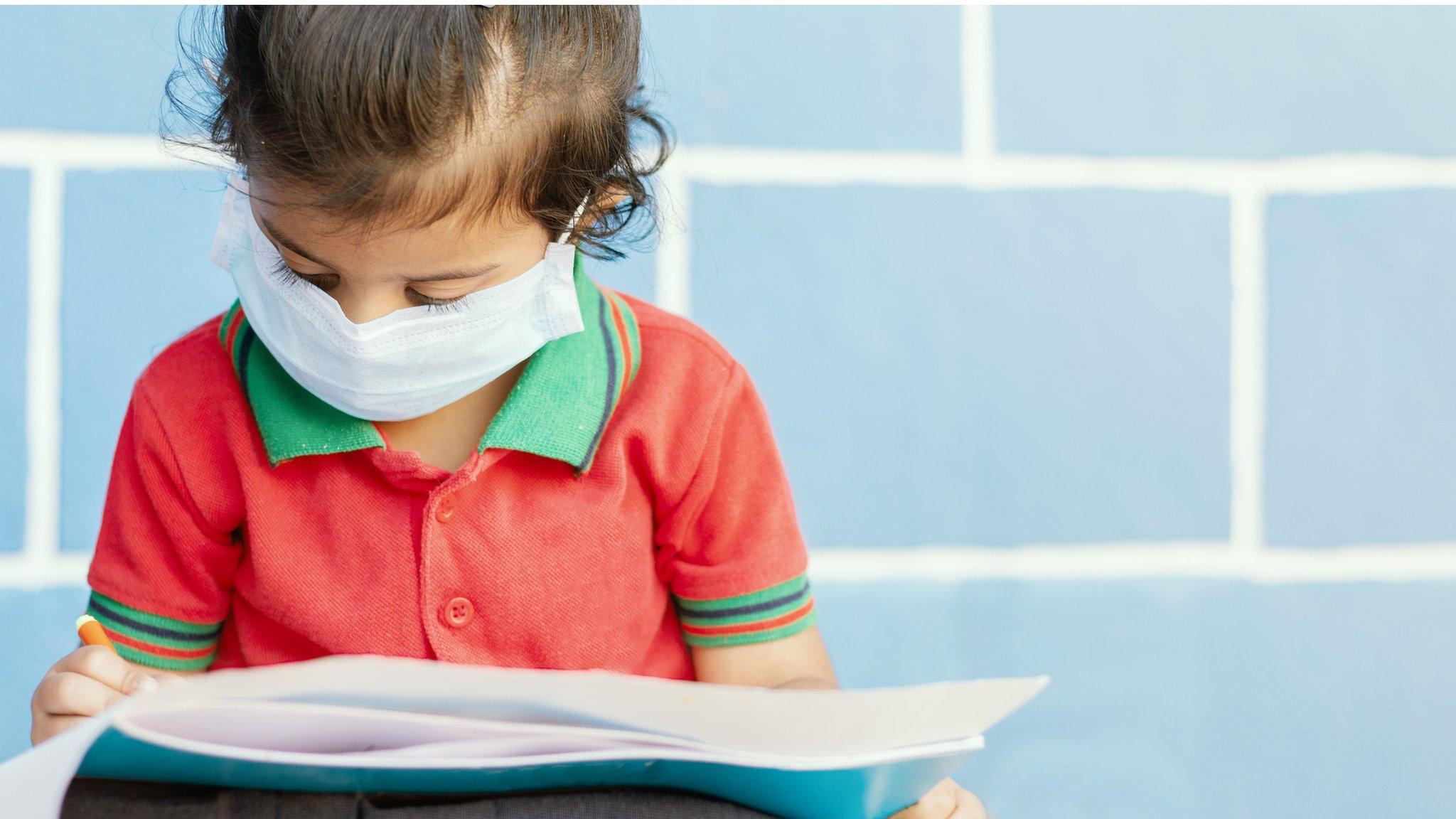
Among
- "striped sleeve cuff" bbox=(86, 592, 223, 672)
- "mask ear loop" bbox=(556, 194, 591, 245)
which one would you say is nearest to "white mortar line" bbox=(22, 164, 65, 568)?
"striped sleeve cuff" bbox=(86, 592, 223, 672)

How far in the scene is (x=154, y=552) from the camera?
80 centimetres

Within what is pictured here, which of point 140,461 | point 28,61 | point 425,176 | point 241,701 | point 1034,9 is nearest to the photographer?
point 241,701

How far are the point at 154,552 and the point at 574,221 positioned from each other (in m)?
0.36

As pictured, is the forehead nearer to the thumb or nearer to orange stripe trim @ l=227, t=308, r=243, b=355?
orange stripe trim @ l=227, t=308, r=243, b=355

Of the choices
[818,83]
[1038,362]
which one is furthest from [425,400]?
[1038,362]

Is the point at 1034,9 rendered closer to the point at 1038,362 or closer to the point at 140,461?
the point at 1038,362

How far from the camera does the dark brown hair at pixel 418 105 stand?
2.10 feet

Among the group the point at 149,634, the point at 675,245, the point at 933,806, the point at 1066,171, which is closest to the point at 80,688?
the point at 149,634

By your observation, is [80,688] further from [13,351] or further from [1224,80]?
[1224,80]

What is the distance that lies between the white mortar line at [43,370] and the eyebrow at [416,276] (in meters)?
0.57

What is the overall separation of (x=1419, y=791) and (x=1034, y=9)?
3.10ft

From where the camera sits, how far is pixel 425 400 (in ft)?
2.51

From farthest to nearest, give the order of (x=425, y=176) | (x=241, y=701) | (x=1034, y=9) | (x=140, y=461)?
1. (x=1034, y=9)
2. (x=140, y=461)
3. (x=425, y=176)
4. (x=241, y=701)

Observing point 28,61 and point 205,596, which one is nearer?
point 205,596
